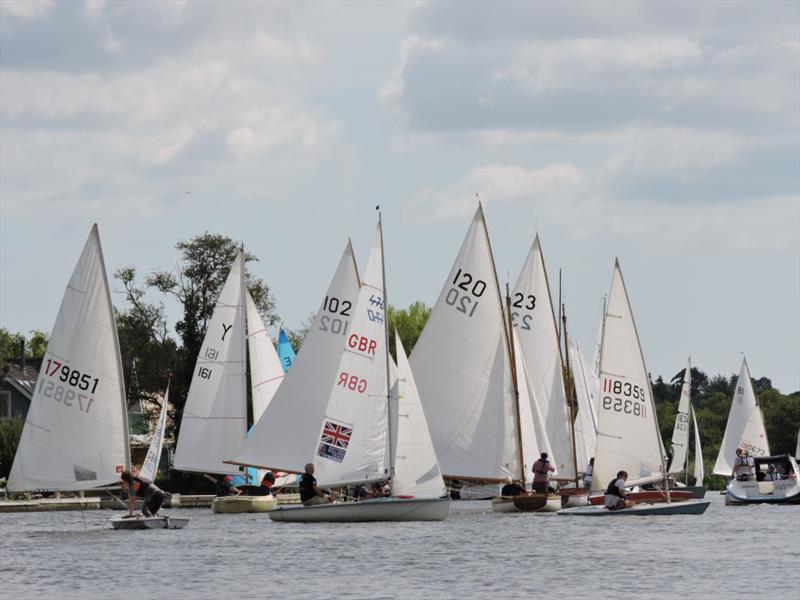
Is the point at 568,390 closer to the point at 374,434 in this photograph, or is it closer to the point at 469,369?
the point at 469,369

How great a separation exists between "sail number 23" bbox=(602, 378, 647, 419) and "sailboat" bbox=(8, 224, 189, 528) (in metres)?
16.1

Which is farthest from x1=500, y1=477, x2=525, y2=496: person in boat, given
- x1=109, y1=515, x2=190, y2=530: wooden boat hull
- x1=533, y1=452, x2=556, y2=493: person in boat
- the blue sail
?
the blue sail

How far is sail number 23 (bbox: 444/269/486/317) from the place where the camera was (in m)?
55.5

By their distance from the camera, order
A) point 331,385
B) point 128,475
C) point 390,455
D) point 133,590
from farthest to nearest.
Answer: point 331,385
point 390,455
point 128,475
point 133,590

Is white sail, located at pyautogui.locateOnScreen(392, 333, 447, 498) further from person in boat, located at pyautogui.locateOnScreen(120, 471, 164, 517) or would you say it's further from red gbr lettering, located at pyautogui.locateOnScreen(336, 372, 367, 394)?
person in boat, located at pyautogui.locateOnScreen(120, 471, 164, 517)

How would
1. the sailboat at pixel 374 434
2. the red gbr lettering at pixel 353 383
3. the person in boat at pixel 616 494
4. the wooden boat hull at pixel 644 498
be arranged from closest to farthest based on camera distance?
the sailboat at pixel 374 434 → the red gbr lettering at pixel 353 383 → the person in boat at pixel 616 494 → the wooden boat hull at pixel 644 498

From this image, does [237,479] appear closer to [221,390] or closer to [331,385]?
[221,390]

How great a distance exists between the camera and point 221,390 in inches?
2667

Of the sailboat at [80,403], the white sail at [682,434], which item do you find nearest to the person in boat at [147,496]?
the sailboat at [80,403]

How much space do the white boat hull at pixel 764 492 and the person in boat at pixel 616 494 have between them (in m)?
14.5

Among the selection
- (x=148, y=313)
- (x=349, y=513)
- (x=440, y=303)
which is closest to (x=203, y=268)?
(x=148, y=313)

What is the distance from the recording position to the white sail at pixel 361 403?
50.2 m

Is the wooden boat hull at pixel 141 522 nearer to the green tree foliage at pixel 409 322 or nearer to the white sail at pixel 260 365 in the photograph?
the white sail at pixel 260 365

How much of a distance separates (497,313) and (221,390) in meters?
15.5
